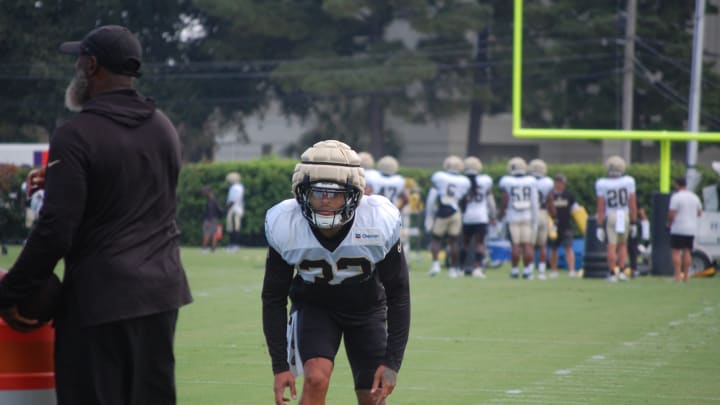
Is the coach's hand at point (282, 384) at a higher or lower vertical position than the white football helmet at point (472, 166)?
lower

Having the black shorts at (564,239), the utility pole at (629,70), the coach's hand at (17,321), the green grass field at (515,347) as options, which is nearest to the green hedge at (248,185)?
the utility pole at (629,70)

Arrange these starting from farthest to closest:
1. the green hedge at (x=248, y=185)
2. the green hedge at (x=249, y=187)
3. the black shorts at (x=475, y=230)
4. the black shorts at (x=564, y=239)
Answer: the green hedge at (x=249, y=187)
the green hedge at (x=248, y=185)
the black shorts at (x=564, y=239)
the black shorts at (x=475, y=230)

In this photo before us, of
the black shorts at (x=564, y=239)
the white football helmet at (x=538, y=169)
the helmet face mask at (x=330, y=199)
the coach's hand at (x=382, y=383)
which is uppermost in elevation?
the white football helmet at (x=538, y=169)

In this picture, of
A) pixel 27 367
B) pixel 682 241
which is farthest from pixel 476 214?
pixel 27 367

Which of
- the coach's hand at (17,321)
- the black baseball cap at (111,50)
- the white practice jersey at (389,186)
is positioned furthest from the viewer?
the white practice jersey at (389,186)

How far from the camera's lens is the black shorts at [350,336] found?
5363mm

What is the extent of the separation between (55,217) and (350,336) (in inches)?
72.2

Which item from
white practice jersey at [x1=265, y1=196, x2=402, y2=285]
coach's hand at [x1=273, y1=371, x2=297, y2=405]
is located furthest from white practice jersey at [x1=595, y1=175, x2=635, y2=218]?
coach's hand at [x1=273, y1=371, x2=297, y2=405]

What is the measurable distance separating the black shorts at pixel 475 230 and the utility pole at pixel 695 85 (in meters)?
4.03

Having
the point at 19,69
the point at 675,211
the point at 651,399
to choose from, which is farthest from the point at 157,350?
the point at 19,69

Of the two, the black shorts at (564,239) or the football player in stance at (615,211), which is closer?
the football player in stance at (615,211)

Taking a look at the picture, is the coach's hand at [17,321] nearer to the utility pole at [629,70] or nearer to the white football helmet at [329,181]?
the white football helmet at [329,181]

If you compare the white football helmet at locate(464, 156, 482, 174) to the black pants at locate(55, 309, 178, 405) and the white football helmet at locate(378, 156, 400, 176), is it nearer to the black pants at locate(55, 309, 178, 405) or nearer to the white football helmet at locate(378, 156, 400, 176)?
the white football helmet at locate(378, 156, 400, 176)

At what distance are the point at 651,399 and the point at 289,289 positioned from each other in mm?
3752
